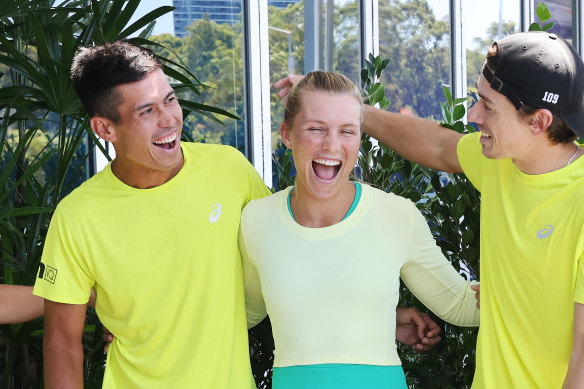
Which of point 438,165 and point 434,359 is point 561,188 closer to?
point 438,165

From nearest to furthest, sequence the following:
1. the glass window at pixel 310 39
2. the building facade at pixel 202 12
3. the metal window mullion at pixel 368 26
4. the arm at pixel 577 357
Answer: the arm at pixel 577 357 < the building facade at pixel 202 12 < the glass window at pixel 310 39 < the metal window mullion at pixel 368 26

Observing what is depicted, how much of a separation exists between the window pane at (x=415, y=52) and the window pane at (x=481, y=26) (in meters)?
0.27

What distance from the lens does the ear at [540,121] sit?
166 cm

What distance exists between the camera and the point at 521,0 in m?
8.30

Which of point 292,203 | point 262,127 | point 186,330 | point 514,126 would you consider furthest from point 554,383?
point 262,127

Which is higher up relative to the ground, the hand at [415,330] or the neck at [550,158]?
the neck at [550,158]

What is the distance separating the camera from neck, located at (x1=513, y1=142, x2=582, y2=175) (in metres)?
1.69

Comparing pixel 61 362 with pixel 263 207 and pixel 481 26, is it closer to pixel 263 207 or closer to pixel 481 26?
pixel 263 207

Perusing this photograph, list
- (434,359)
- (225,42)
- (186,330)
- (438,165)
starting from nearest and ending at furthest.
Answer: (186,330) → (438,165) → (434,359) → (225,42)

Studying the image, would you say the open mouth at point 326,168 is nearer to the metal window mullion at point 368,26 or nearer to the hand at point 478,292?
the hand at point 478,292

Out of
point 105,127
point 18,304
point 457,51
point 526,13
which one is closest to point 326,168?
point 105,127

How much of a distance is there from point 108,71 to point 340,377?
0.98 meters

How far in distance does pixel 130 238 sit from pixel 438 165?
850 mm

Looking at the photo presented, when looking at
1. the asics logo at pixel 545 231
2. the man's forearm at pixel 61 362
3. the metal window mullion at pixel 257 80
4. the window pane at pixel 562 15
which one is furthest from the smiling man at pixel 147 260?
the window pane at pixel 562 15
